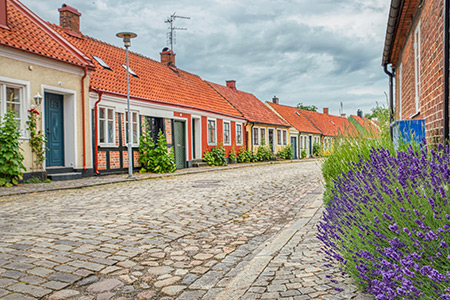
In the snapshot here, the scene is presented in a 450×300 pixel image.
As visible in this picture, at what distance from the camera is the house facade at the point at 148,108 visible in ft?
50.3

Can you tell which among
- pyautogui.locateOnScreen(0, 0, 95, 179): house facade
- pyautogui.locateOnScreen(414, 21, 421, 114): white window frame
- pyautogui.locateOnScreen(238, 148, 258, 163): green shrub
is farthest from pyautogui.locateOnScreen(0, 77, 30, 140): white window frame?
pyautogui.locateOnScreen(238, 148, 258, 163): green shrub

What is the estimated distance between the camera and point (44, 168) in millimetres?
12453

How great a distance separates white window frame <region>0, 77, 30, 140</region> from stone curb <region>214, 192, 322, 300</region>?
945 centimetres

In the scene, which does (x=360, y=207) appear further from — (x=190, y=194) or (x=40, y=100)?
(x=40, y=100)

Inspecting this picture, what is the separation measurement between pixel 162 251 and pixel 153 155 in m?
12.6

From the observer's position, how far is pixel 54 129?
44.4ft

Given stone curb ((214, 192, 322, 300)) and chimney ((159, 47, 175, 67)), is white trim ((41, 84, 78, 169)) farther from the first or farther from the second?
chimney ((159, 47, 175, 67))

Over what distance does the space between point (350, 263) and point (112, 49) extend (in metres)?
19.8

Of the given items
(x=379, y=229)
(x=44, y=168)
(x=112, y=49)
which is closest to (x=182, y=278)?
(x=379, y=229)

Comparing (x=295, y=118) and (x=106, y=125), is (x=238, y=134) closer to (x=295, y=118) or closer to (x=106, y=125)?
(x=106, y=125)

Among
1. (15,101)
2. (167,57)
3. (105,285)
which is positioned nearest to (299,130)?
(167,57)

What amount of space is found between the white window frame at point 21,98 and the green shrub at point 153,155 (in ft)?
18.1

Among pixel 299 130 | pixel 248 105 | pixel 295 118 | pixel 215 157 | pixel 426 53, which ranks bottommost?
pixel 215 157

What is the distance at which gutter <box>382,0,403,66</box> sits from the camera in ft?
22.6
